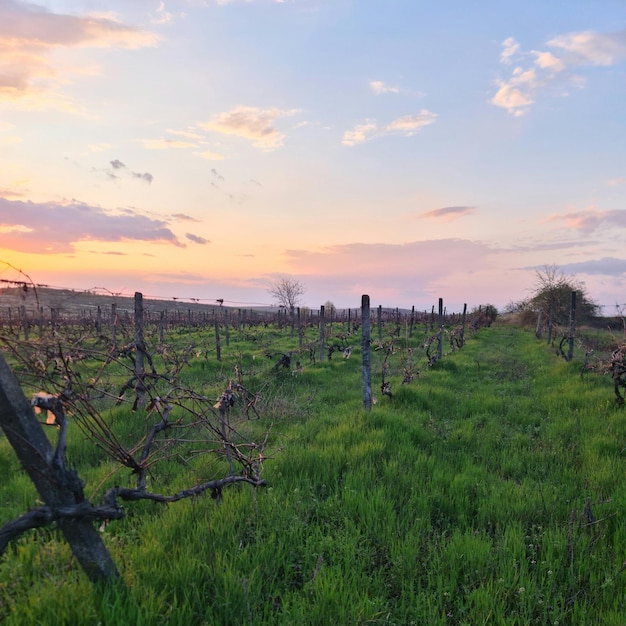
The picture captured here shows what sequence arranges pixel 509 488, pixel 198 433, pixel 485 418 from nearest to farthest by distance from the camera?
pixel 509 488
pixel 198 433
pixel 485 418

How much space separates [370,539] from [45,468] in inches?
109

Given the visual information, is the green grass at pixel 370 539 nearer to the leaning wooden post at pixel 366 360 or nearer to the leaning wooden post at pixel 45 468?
the leaning wooden post at pixel 45 468

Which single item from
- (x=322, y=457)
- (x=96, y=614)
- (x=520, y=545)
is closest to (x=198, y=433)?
(x=322, y=457)

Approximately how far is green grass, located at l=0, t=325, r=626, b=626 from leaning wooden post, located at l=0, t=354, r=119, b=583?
0.29m

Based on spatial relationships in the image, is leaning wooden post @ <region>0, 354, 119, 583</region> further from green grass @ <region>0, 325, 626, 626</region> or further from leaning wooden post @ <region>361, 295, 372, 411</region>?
leaning wooden post @ <region>361, 295, 372, 411</region>

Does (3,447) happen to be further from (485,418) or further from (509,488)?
(485,418)

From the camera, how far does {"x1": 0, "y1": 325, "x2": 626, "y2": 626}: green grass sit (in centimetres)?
276

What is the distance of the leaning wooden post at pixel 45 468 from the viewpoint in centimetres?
208

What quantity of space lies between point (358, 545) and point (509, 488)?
2189 millimetres

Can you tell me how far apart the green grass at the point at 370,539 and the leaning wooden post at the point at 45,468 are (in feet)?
0.97

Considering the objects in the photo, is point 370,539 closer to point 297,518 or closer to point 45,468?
point 297,518

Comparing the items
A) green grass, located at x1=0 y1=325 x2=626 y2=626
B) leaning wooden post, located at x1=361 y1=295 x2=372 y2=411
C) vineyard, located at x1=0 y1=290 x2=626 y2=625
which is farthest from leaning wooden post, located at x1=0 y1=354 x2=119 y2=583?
leaning wooden post, located at x1=361 y1=295 x2=372 y2=411

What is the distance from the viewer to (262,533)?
3596 millimetres

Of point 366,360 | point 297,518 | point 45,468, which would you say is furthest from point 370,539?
point 366,360
